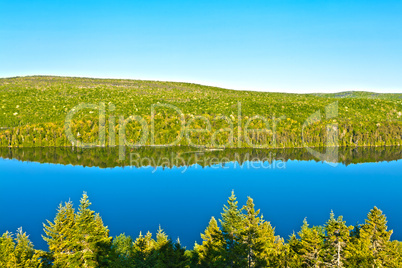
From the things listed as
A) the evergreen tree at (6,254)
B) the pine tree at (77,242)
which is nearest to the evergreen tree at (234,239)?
the pine tree at (77,242)

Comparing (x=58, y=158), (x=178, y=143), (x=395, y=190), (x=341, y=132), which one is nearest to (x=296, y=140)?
(x=341, y=132)

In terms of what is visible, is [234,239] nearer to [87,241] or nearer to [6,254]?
[87,241]

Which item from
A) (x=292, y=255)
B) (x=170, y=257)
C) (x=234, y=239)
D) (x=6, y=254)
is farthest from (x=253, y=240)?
(x=6, y=254)

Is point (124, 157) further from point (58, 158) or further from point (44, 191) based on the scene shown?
point (44, 191)

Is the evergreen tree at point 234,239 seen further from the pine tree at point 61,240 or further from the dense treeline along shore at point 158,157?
the dense treeline along shore at point 158,157

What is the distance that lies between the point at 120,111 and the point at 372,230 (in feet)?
596

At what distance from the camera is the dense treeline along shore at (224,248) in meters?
24.8

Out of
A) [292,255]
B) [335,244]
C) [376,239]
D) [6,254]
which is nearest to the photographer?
[6,254]

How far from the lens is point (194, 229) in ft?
175

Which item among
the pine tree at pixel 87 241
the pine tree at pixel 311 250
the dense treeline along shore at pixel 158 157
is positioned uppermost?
the pine tree at pixel 87 241

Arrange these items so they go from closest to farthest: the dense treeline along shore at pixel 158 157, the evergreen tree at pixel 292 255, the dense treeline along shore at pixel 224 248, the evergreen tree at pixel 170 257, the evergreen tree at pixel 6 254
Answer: the dense treeline along shore at pixel 224 248 → the evergreen tree at pixel 6 254 → the evergreen tree at pixel 170 257 → the evergreen tree at pixel 292 255 → the dense treeline along shore at pixel 158 157

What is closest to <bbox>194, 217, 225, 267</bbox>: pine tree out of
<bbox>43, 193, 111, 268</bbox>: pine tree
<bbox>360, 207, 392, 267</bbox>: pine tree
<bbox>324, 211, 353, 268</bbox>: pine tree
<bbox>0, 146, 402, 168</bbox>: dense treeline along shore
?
<bbox>324, 211, 353, 268</bbox>: pine tree

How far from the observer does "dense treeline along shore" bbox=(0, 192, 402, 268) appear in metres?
24.8

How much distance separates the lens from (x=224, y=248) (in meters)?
29.6
